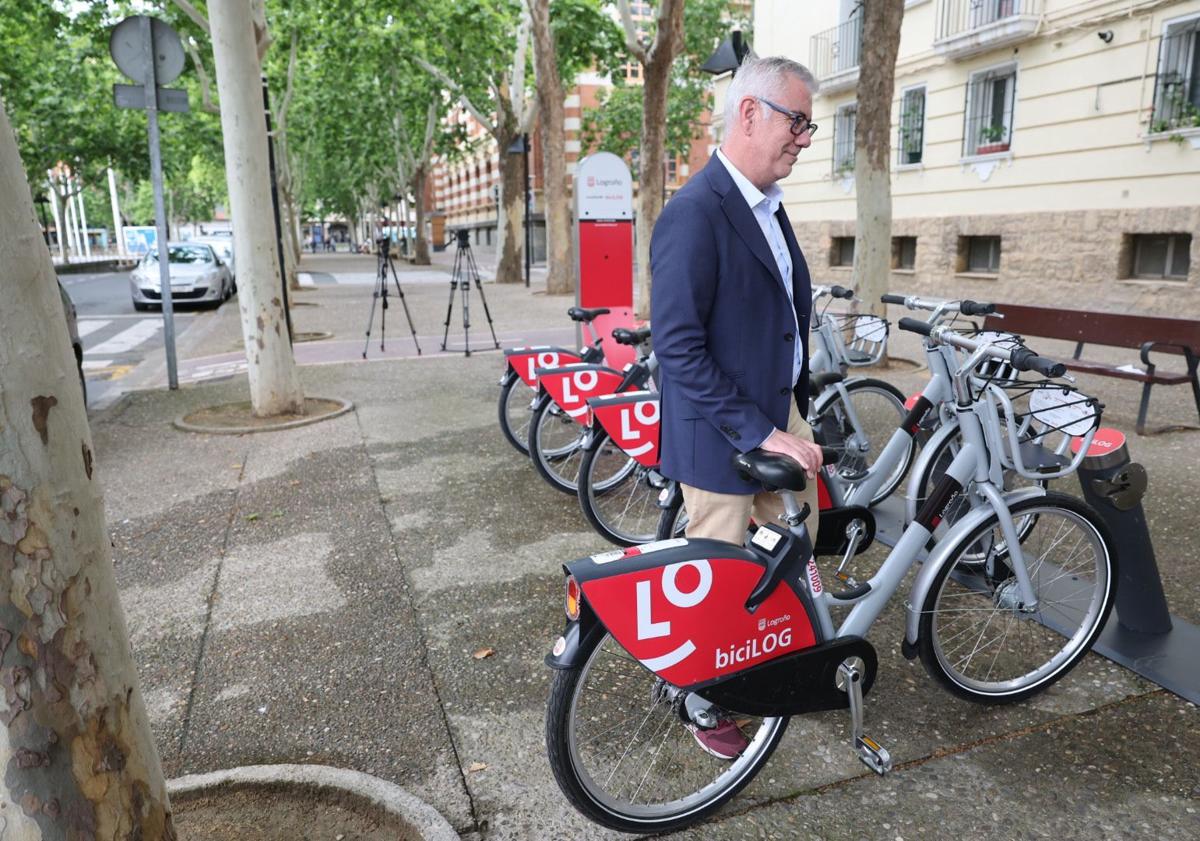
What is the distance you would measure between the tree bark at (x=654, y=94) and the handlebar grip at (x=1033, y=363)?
926 cm

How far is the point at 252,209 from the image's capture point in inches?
281

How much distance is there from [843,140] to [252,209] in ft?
53.3

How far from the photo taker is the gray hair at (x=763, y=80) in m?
2.33

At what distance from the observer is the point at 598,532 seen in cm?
479

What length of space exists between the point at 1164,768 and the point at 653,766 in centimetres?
156

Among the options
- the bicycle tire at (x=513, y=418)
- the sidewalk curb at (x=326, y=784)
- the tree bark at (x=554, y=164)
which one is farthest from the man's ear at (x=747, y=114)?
the tree bark at (x=554, y=164)

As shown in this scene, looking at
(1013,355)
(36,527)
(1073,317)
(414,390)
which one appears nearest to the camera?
(36,527)

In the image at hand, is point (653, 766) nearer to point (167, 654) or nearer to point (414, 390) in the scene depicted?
point (167, 654)

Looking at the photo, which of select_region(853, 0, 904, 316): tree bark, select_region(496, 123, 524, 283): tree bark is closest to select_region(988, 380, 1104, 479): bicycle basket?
select_region(853, 0, 904, 316): tree bark

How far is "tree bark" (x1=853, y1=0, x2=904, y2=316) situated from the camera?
923 cm

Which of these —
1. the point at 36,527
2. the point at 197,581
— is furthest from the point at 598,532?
the point at 36,527

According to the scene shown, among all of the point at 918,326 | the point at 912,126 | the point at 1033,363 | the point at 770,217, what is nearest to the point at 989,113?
the point at 912,126

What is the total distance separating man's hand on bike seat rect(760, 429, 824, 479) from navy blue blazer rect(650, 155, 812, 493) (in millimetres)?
26

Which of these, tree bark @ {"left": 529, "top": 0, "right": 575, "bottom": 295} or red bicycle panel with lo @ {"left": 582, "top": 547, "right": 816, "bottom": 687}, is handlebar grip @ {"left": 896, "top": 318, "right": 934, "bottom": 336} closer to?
red bicycle panel with lo @ {"left": 582, "top": 547, "right": 816, "bottom": 687}
